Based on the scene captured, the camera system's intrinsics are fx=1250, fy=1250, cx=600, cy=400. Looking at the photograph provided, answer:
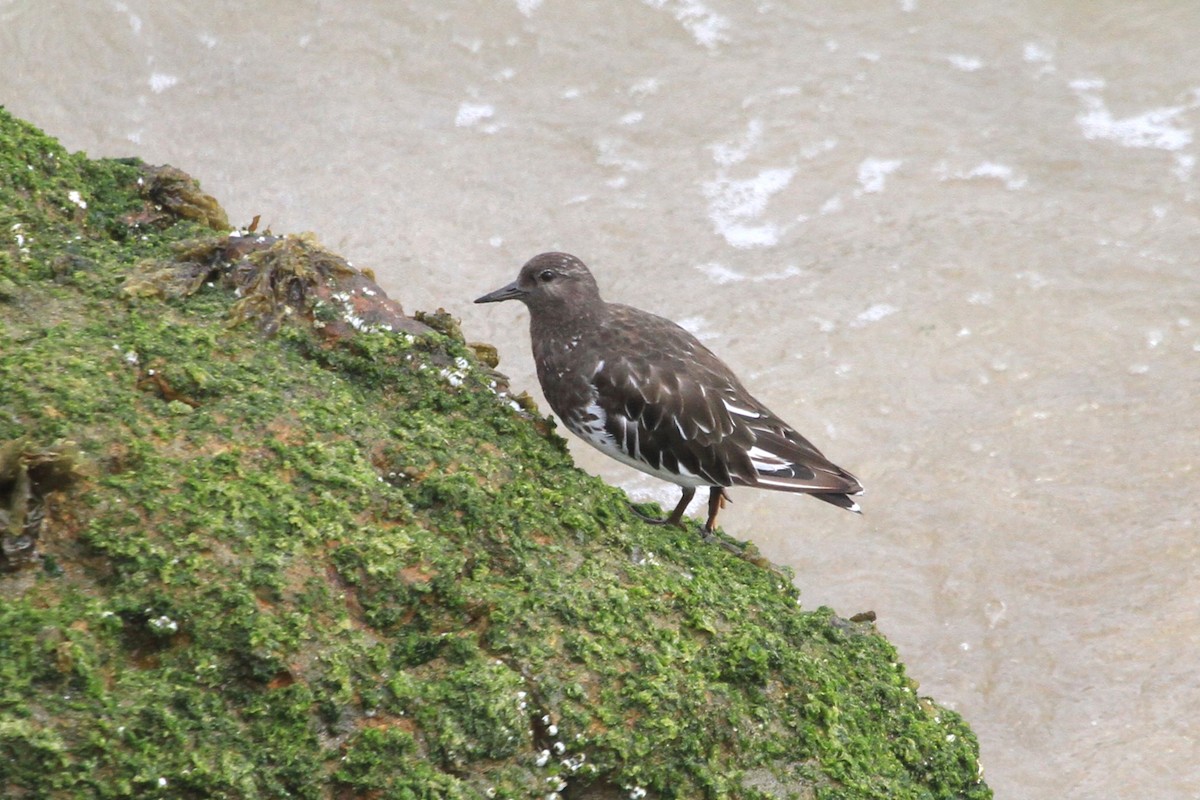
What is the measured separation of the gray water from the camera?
6352 mm

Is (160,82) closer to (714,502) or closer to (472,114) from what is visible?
(472,114)

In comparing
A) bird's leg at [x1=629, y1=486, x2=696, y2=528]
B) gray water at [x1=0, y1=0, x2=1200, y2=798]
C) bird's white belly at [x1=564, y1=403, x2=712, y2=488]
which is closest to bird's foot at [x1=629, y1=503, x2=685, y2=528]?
bird's leg at [x1=629, y1=486, x2=696, y2=528]

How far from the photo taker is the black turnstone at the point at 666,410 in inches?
189

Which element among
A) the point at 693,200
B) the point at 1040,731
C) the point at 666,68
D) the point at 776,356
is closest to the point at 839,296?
the point at 776,356

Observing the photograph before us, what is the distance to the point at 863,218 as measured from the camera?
28.3 feet

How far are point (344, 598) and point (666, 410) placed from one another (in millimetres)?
1980

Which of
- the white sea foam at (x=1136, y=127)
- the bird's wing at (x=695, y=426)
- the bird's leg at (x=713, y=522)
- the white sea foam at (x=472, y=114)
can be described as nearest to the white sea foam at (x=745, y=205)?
the white sea foam at (x=472, y=114)

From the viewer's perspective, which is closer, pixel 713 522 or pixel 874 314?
pixel 713 522

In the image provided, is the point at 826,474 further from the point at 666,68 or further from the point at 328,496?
the point at 666,68

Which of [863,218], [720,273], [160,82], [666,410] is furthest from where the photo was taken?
[160,82]

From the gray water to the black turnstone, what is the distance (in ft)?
5.62

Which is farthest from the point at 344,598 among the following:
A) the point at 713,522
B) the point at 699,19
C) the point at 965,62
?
the point at 965,62

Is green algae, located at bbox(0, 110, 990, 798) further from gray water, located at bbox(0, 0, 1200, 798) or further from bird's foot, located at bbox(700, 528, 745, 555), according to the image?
gray water, located at bbox(0, 0, 1200, 798)

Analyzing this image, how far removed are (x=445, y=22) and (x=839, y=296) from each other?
3911mm
